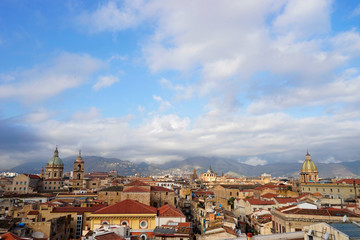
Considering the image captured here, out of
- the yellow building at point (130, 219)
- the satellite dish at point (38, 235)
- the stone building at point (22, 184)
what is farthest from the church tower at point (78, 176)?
the satellite dish at point (38, 235)

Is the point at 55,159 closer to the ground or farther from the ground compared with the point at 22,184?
farther from the ground

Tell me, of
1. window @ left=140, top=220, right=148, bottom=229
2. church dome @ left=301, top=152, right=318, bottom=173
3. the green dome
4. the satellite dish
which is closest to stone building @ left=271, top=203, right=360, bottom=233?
window @ left=140, top=220, right=148, bottom=229

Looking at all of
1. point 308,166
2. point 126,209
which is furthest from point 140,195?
point 308,166

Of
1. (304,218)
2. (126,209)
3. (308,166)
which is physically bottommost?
(126,209)

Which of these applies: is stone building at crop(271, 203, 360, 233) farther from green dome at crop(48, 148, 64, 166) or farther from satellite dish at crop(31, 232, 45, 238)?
green dome at crop(48, 148, 64, 166)

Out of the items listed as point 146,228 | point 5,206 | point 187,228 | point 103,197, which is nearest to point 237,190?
point 103,197

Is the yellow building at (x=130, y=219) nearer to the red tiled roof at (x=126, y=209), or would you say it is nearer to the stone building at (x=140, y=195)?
the red tiled roof at (x=126, y=209)

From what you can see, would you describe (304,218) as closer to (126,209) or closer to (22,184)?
(126,209)

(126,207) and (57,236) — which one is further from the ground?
(126,207)

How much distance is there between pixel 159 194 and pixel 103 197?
11.1 meters

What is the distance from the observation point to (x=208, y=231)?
32188mm

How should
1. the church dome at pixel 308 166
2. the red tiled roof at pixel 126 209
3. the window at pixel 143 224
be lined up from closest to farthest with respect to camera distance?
the window at pixel 143 224, the red tiled roof at pixel 126 209, the church dome at pixel 308 166

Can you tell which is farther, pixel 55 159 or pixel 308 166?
pixel 55 159

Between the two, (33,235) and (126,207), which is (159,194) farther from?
(33,235)
